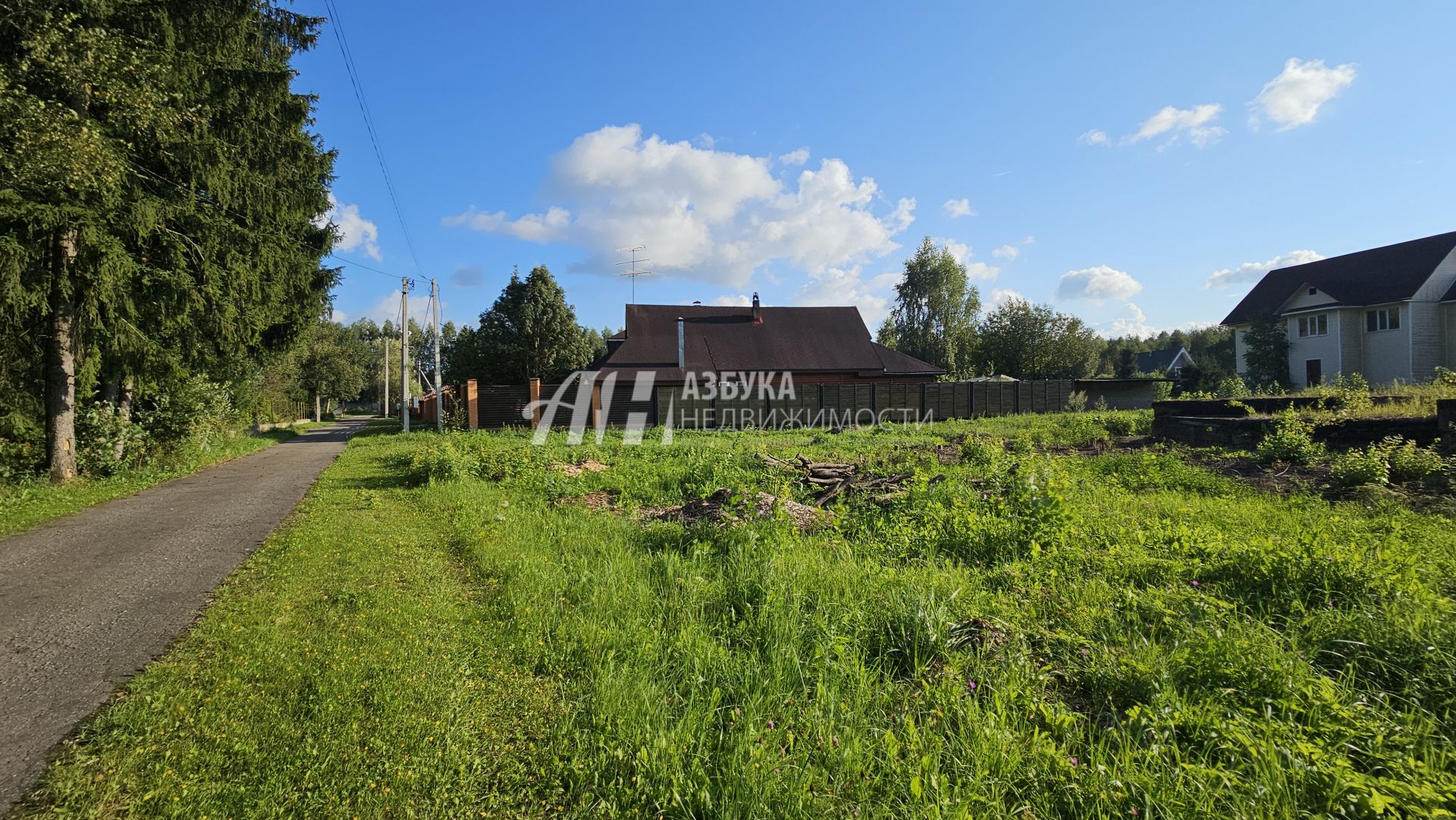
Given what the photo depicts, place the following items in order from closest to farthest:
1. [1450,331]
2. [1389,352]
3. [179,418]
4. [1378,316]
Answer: [179,418]
[1450,331]
[1389,352]
[1378,316]

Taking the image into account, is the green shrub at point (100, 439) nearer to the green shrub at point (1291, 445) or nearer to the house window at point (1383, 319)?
the green shrub at point (1291, 445)

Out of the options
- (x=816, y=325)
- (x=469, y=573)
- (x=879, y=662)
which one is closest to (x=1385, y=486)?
(x=879, y=662)

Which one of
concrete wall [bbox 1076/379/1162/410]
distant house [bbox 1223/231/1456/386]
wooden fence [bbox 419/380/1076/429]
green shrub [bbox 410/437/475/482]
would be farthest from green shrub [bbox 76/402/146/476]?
distant house [bbox 1223/231/1456/386]

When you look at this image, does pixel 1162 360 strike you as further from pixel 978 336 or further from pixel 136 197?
pixel 136 197

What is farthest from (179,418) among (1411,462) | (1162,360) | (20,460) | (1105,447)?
(1162,360)

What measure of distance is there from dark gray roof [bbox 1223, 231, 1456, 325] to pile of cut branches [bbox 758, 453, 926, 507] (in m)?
31.7

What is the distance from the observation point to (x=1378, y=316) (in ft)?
83.2

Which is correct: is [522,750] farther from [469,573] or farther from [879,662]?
[469,573]

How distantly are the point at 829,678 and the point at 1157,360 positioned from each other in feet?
214

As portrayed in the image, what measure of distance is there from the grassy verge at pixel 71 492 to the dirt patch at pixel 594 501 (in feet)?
20.6

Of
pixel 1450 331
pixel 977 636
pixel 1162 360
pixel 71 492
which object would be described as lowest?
pixel 977 636

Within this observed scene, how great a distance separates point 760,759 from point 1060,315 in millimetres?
39514

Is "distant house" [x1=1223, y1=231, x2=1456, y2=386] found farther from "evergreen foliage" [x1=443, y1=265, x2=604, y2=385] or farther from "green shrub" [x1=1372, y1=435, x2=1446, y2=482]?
"evergreen foliage" [x1=443, y1=265, x2=604, y2=385]

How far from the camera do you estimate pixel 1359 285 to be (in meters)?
26.4
